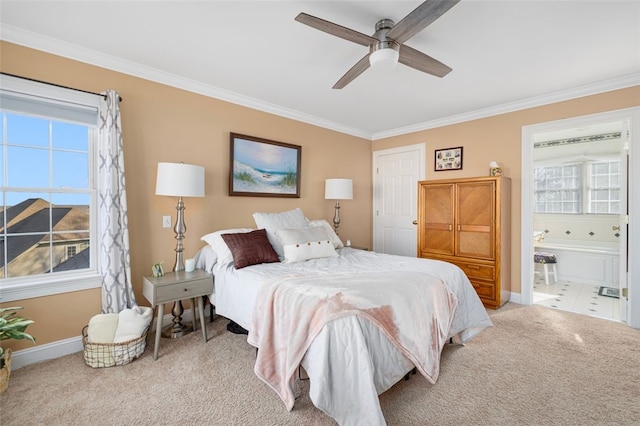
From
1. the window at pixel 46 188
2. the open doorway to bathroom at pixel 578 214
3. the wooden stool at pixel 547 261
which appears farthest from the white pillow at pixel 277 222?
the wooden stool at pixel 547 261

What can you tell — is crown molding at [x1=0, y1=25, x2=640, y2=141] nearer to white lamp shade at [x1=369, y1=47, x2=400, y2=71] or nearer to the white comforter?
white lamp shade at [x1=369, y1=47, x2=400, y2=71]

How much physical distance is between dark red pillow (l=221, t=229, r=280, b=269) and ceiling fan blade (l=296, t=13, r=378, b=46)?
1.86m

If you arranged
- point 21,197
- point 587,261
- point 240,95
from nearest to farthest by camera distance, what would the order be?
point 21,197, point 240,95, point 587,261

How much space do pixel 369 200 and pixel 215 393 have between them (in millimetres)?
3911

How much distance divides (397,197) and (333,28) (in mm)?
3442

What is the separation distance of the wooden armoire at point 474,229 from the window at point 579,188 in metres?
2.82

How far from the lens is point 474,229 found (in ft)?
11.6

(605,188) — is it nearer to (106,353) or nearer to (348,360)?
(348,360)

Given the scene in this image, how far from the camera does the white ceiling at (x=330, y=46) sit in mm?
1922

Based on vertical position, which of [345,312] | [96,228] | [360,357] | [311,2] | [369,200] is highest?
[311,2]

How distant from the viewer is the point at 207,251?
290 centimetres

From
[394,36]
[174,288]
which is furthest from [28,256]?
[394,36]

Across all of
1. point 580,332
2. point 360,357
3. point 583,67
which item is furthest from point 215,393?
point 583,67

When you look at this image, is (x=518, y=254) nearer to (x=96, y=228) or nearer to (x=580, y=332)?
(x=580, y=332)
